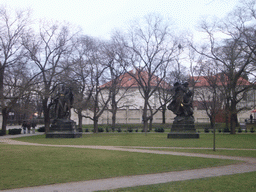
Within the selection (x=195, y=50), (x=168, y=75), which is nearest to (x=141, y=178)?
(x=195, y=50)

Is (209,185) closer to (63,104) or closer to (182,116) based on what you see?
(182,116)

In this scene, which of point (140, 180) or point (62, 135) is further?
point (62, 135)

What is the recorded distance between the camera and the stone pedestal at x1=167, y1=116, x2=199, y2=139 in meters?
25.6

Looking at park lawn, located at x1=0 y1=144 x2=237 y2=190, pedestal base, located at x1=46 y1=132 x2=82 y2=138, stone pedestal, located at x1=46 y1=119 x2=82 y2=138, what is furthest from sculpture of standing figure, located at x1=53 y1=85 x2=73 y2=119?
park lawn, located at x1=0 y1=144 x2=237 y2=190

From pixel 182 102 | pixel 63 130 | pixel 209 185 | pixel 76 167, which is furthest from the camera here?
pixel 63 130

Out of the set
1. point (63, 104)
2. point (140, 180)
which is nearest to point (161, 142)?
point (63, 104)

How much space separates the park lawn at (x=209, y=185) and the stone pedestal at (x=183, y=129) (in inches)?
686

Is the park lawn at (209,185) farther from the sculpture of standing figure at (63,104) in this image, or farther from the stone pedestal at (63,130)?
the sculpture of standing figure at (63,104)

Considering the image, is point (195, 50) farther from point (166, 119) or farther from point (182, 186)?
point (182, 186)

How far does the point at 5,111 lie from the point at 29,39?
30.5ft

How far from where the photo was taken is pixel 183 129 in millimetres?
25906

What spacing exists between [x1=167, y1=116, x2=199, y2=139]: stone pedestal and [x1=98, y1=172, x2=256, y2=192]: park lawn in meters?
17.4

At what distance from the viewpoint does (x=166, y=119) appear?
65.2m

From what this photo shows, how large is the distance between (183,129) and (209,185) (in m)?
18.8
